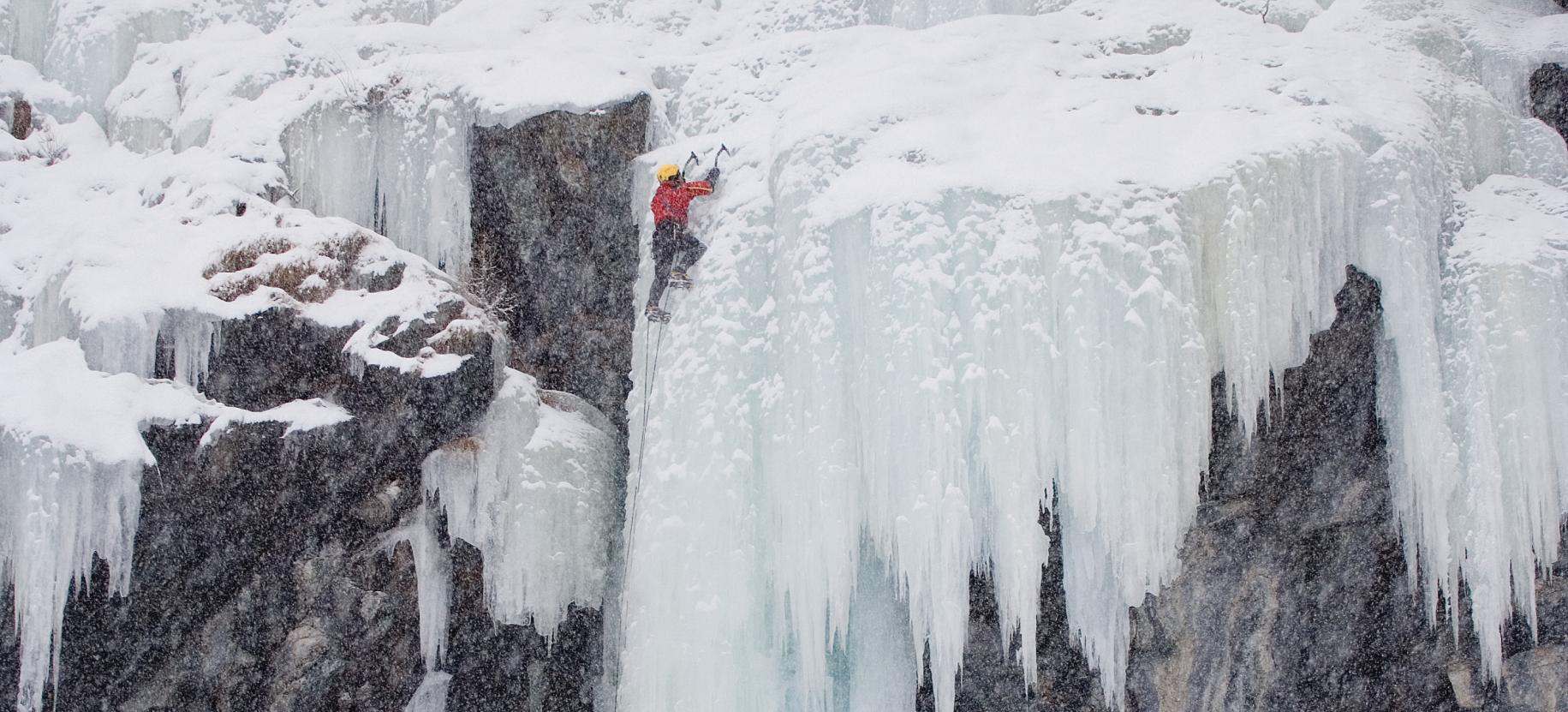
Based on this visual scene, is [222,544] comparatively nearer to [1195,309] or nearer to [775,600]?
[775,600]

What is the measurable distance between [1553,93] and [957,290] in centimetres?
436

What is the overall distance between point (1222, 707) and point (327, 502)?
5.81 meters

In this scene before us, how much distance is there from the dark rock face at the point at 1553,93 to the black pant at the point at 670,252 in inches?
218

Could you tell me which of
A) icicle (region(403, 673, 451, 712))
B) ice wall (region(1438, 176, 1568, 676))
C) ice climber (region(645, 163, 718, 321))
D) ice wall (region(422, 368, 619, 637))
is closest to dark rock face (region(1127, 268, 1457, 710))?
ice wall (region(1438, 176, 1568, 676))

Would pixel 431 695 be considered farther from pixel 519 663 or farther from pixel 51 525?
pixel 51 525

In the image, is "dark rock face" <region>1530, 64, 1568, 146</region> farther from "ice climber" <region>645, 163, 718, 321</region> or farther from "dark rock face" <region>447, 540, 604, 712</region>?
"dark rock face" <region>447, 540, 604, 712</region>

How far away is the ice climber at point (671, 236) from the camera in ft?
23.6

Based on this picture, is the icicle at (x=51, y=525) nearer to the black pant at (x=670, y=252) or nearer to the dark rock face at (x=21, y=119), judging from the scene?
the black pant at (x=670, y=252)

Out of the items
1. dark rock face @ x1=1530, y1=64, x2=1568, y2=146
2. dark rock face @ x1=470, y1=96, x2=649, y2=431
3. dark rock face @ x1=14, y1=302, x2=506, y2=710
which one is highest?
dark rock face @ x1=1530, y1=64, x2=1568, y2=146

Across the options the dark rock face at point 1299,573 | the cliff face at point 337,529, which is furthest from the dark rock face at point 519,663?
the dark rock face at point 1299,573

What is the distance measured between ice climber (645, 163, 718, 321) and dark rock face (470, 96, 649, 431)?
712 millimetres

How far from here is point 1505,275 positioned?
20.8 ft

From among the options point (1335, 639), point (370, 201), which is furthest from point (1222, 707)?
point (370, 201)

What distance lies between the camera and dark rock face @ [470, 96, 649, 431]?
7.87 metres
